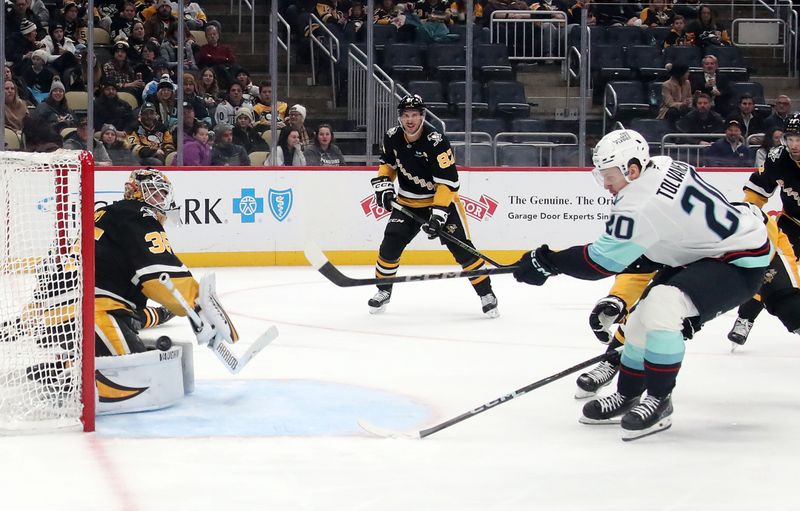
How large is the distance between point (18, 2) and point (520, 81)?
3880 millimetres

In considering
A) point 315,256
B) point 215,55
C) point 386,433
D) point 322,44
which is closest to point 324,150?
point 322,44

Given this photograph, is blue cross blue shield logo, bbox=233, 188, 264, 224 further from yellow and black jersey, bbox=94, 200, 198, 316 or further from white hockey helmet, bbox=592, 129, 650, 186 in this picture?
white hockey helmet, bbox=592, 129, 650, 186

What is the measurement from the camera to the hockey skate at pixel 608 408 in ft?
12.7

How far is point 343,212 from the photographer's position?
8.84 meters

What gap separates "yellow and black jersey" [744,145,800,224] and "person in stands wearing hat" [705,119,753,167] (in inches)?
143

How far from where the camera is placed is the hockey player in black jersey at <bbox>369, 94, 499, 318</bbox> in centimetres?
640

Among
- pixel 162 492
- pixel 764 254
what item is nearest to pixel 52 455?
pixel 162 492

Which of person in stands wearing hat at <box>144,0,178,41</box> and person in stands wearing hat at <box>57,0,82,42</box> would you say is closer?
A: person in stands wearing hat at <box>57,0,82,42</box>

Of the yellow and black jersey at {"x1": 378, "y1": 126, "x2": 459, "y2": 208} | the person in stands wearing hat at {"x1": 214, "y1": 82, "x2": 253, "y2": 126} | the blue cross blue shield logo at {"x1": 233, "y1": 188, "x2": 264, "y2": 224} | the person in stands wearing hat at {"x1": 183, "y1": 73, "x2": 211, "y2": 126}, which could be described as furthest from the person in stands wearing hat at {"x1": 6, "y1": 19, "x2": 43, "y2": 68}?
the yellow and black jersey at {"x1": 378, "y1": 126, "x2": 459, "y2": 208}

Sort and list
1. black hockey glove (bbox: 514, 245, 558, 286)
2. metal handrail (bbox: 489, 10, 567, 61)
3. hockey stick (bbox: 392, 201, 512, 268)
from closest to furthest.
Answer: black hockey glove (bbox: 514, 245, 558, 286) < hockey stick (bbox: 392, 201, 512, 268) < metal handrail (bbox: 489, 10, 567, 61)

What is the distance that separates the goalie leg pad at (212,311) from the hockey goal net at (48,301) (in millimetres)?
414

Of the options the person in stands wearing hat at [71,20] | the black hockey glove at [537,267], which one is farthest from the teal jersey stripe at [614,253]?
the person in stands wearing hat at [71,20]

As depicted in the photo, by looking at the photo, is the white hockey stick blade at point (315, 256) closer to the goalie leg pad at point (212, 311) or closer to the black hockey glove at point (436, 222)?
the goalie leg pad at point (212, 311)

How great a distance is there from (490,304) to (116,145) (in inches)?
131
